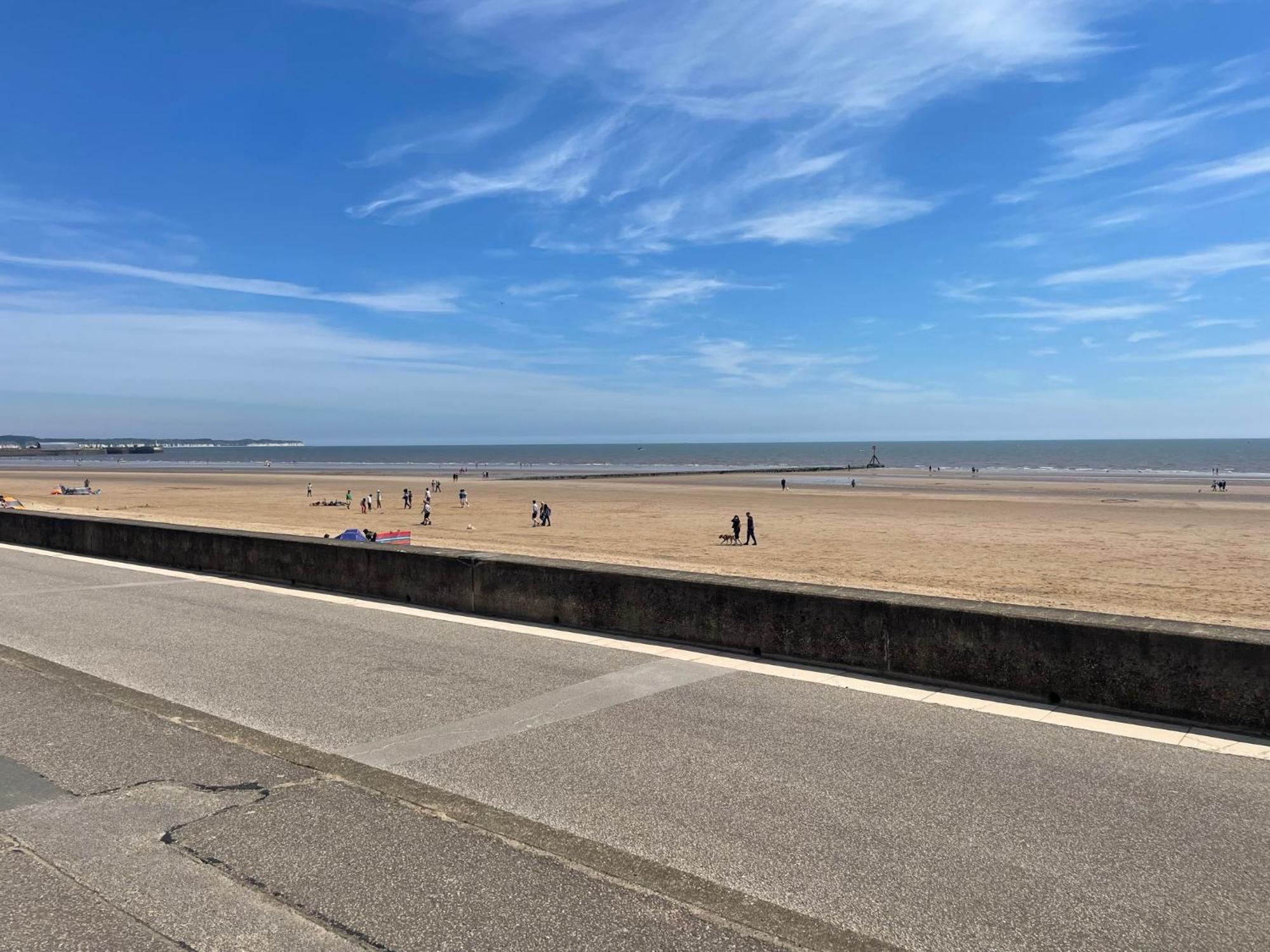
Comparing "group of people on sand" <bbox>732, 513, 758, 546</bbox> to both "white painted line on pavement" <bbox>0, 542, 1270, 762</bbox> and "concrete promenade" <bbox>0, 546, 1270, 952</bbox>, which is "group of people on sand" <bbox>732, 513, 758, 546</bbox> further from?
"concrete promenade" <bbox>0, 546, 1270, 952</bbox>

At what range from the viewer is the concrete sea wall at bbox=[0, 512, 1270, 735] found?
541 centimetres

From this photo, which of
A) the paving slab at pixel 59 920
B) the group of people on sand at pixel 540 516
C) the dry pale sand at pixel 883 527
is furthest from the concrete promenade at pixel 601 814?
the group of people on sand at pixel 540 516

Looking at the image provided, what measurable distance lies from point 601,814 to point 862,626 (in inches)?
130

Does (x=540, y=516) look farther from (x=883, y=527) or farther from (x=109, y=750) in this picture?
(x=109, y=750)

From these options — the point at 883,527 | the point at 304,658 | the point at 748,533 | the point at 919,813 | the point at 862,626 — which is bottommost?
the point at 883,527

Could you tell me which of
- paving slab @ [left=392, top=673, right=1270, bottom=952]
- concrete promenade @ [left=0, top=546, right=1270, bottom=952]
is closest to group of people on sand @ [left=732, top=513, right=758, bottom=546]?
concrete promenade @ [left=0, top=546, right=1270, bottom=952]

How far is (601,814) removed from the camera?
4062mm

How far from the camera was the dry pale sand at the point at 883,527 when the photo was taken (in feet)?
56.4

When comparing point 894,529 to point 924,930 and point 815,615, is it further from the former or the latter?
point 924,930

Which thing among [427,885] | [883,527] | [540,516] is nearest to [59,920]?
[427,885]

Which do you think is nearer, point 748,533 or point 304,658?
point 304,658

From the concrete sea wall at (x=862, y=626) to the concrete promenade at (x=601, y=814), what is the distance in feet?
1.05

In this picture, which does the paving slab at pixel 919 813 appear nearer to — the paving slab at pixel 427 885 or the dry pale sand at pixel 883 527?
the paving slab at pixel 427 885

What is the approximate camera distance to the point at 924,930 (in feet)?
10.2
